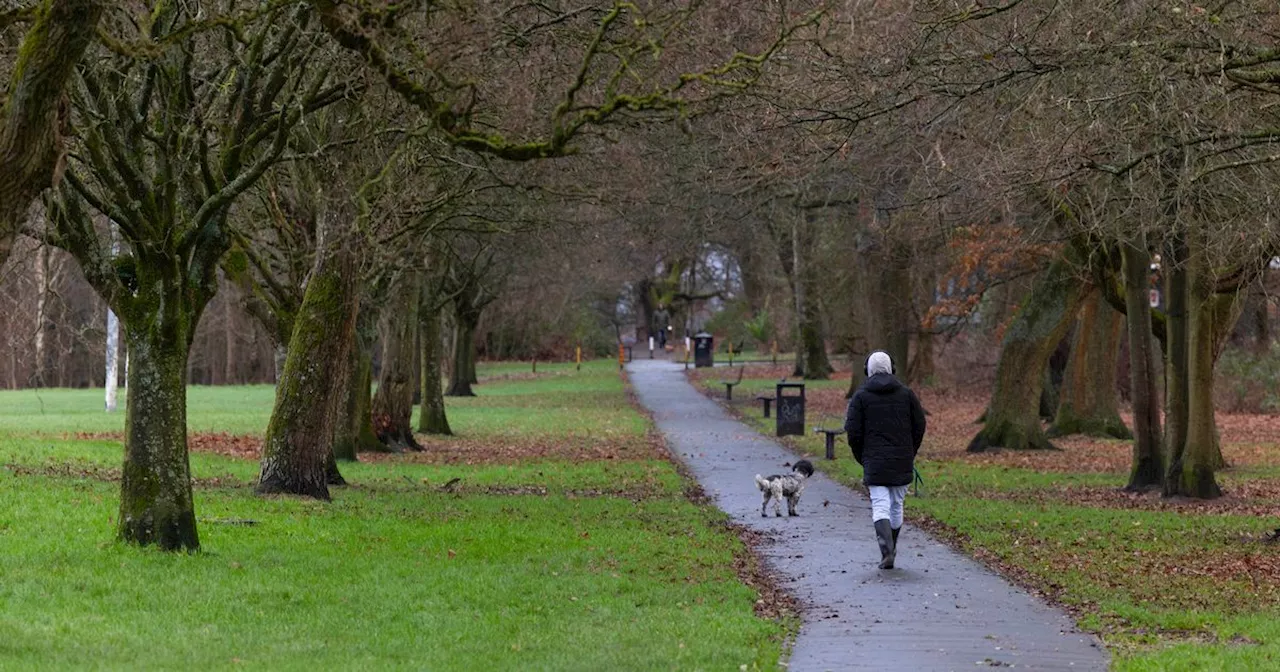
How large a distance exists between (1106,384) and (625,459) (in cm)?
1136

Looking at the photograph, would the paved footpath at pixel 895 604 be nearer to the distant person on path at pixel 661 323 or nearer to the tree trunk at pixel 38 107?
the tree trunk at pixel 38 107

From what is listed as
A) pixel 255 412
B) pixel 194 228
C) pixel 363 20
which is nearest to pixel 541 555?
pixel 194 228

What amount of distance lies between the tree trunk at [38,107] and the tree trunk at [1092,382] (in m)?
25.4

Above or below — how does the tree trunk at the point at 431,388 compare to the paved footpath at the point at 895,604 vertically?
above

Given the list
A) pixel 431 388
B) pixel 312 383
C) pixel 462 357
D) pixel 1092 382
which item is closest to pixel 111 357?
pixel 431 388

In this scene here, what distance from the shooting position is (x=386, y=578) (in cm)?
1155

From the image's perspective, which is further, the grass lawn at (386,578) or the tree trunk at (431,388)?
the tree trunk at (431,388)

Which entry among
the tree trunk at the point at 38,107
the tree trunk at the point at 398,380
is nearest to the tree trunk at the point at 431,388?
the tree trunk at the point at 398,380

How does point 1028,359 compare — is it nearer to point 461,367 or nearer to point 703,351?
point 461,367

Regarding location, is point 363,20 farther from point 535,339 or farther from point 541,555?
point 535,339

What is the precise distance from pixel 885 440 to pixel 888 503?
52 cm

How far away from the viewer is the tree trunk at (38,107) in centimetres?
773

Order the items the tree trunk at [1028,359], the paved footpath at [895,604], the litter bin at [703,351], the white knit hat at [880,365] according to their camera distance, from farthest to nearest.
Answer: the litter bin at [703,351]
the tree trunk at [1028,359]
the white knit hat at [880,365]
the paved footpath at [895,604]

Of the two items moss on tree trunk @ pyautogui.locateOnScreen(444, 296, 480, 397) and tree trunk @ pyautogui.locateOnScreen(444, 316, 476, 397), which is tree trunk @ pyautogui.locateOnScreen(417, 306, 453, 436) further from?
tree trunk @ pyautogui.locateOnScreen(444, 316, 476, 397)
